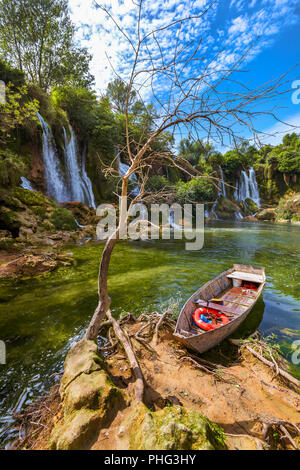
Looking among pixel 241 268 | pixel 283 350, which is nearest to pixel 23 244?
pixel 241 268

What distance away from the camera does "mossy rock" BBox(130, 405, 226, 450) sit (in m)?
1.53

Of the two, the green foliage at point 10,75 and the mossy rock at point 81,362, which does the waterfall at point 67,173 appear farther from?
the mossy rock at point 81,362

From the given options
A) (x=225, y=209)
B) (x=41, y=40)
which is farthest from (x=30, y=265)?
(x=225, y=209)

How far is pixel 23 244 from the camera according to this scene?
1063 cm

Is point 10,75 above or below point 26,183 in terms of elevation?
above

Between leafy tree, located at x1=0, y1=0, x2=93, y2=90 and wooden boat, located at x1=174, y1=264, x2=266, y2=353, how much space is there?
74.6ft

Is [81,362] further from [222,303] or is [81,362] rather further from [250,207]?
[250,207]

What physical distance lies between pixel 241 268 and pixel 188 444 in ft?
24.1

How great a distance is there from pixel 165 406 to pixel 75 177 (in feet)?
68.7

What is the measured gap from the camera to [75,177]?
65.6ft

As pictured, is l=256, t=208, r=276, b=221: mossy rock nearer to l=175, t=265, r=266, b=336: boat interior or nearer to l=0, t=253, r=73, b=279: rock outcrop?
l=175, t=265, r=266, b=336: boat interior

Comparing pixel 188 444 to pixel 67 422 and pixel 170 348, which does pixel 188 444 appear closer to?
pixel 67 422

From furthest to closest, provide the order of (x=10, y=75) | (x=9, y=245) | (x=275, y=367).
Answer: (x=10, y=75) < (x=9, y=245) < (x=275, y=367)

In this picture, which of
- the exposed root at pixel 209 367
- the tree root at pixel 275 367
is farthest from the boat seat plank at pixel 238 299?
the exposed root at pixel 209 367
